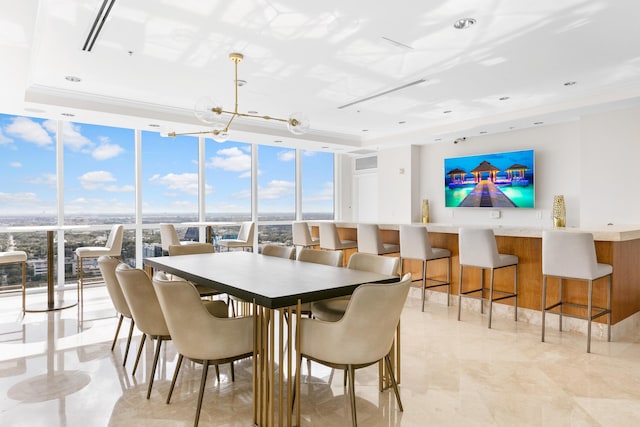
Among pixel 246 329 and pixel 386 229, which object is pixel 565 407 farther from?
pixel 386 229

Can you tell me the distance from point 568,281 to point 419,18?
2855 mm

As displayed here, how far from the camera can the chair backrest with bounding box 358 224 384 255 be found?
17.0ft

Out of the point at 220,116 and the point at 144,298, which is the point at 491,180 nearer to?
the point at 220,116

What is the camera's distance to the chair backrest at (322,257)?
337 centimetres

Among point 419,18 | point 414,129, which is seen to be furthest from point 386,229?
point 419,18

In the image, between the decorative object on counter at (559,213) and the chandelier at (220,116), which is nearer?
the chandelier at (220,116)

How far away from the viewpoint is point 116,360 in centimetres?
320

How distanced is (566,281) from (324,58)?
3.23 metres

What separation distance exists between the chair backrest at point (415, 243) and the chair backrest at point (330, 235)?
1173 millimetres

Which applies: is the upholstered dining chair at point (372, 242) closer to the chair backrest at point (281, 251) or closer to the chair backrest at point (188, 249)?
the chair backrest at point (281, 251)

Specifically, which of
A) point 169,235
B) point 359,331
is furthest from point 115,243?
point 359,331

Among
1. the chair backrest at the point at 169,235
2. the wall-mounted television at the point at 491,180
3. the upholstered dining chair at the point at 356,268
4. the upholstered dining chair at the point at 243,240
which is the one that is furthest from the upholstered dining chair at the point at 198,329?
the wall-mounted television at the point at 491,180

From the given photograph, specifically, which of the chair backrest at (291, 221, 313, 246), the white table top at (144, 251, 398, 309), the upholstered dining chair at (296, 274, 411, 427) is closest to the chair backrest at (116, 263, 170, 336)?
the white table top at (144, 251, 398, 309)

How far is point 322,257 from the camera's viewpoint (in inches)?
139
